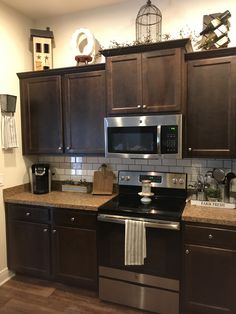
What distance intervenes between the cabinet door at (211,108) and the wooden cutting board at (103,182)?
946 mm

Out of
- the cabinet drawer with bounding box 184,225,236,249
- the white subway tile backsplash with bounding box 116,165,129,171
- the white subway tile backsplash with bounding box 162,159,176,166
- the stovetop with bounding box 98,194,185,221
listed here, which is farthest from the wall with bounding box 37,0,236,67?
the cabinet drawer with bounding box 184,225,236,249

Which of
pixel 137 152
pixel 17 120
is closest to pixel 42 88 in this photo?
pixel 17 120

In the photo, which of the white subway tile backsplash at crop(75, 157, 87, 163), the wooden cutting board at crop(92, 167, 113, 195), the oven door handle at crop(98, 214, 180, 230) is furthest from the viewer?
the white subway tile backsplash at crop(75, 157, 87, 163)

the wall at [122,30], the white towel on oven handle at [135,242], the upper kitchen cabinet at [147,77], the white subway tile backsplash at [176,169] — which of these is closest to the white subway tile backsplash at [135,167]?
the wall at [122,30]

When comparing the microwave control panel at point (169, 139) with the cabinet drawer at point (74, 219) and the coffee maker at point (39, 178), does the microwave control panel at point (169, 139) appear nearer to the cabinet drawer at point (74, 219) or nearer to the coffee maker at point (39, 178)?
the cabinet drawer at point (74, 219)

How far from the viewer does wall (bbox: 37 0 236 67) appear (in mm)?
2527

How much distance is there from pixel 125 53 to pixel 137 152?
94cm

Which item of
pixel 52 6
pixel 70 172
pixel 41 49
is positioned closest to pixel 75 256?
pixel 70 172

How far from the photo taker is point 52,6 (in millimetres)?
2850

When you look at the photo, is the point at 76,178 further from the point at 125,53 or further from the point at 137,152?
the point at 125,53

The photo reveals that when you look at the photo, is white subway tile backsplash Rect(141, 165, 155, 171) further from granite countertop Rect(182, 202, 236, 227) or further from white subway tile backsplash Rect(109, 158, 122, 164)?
granite countertop Rect(182, 202, 236, 227)

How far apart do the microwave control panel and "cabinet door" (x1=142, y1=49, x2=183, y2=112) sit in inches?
6.8

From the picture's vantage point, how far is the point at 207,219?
2008 millimetres

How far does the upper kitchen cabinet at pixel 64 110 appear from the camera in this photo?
2686mm
